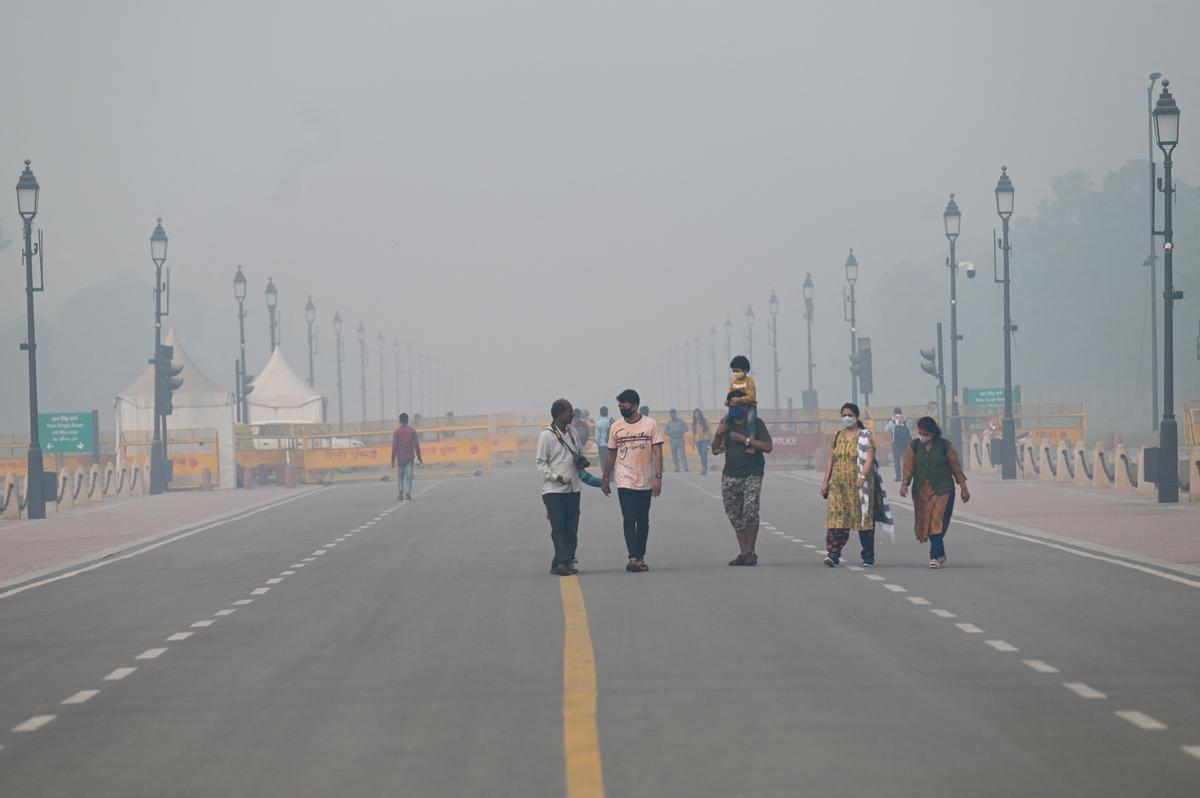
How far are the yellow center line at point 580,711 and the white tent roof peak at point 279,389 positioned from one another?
67.5 m

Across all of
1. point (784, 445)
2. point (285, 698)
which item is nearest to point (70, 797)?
point (285, 698)

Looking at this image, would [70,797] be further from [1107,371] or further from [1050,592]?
[1107,371]

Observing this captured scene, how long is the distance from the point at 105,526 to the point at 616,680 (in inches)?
916

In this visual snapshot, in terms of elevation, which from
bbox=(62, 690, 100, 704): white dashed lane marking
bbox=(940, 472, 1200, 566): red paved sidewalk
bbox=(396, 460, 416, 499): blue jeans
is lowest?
bbox=(62, 690, 100, 704): white dashed lane marking

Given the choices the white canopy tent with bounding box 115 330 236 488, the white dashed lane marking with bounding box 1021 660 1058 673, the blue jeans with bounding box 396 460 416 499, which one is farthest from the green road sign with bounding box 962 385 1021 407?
the white dashed lane marking with bounding box 1021 660 1058 673

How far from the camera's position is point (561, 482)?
1880 centimetres

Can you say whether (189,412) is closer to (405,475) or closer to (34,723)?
(405,475)

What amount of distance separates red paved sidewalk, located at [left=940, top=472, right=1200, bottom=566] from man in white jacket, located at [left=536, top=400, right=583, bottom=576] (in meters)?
6.10

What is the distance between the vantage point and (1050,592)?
16.5 m

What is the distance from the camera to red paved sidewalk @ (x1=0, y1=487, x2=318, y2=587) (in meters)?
24.6

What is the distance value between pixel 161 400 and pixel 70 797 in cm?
4150

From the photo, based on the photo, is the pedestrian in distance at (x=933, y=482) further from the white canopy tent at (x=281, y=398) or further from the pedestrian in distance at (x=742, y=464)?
the white canopy tent at (x=281, y=398)

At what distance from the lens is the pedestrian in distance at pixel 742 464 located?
19156 millimetres

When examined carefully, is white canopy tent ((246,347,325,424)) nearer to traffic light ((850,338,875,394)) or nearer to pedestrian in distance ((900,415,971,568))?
traffic light ((850,338,875,394))
